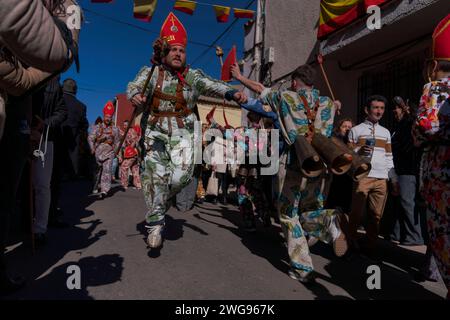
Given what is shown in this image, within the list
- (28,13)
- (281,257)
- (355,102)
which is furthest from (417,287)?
(355,102)

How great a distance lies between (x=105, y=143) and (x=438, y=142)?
7538 millimetres

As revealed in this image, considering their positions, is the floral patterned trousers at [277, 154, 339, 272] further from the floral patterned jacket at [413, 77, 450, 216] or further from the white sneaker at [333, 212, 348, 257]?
the floral patterned jacket at [413, 77, 450, 216]

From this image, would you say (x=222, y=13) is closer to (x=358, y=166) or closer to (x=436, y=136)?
(x=358, y=166)

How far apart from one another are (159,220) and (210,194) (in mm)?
5347

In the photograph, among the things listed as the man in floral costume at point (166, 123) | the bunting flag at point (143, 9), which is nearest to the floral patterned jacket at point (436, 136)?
the man in floral costume at point (166, 123)

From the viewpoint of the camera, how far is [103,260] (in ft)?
10.3

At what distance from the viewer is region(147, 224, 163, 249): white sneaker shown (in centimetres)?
330

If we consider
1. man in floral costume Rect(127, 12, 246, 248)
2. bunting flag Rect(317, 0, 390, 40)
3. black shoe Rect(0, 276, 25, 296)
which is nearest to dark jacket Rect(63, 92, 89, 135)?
man in floral costume Rect(127, 12, 246, 248)

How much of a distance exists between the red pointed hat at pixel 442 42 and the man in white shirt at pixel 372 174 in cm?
201

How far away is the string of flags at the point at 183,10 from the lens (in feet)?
25.3

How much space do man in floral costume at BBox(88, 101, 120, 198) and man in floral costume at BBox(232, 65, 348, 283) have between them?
5.81 metres

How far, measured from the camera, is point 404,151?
14.6 ft

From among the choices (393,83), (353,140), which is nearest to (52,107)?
(353,140)
